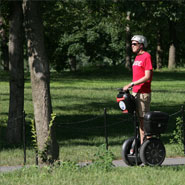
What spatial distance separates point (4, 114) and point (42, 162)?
1220cm

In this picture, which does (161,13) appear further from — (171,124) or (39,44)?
(171,124)

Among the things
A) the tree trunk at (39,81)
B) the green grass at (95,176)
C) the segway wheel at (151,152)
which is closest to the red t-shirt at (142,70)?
the segway wheel at (151,152)

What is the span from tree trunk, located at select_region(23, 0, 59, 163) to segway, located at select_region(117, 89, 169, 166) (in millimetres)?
1585

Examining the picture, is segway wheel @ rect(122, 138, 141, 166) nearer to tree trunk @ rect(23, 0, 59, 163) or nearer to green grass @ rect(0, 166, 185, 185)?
green grass @ rect(0, 166, 185, 185)

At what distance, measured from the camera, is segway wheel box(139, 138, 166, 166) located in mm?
9648

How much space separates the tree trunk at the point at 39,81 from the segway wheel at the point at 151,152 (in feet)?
6.24

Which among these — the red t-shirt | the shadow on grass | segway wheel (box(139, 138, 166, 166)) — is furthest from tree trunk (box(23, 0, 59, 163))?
the shadow on grass

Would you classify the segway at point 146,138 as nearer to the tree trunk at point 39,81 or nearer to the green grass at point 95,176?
the green grass at point 95,176

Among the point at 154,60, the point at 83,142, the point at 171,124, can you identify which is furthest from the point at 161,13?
the point at 154,60

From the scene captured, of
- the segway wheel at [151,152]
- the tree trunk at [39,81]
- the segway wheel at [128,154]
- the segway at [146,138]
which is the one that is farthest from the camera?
the tree trunk at [39,81]

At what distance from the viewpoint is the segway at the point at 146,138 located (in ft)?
31.3

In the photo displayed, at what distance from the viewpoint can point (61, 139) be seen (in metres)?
17.0

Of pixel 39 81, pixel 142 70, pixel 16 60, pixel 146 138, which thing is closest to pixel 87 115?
pixel 16 60

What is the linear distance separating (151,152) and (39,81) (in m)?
2.57
